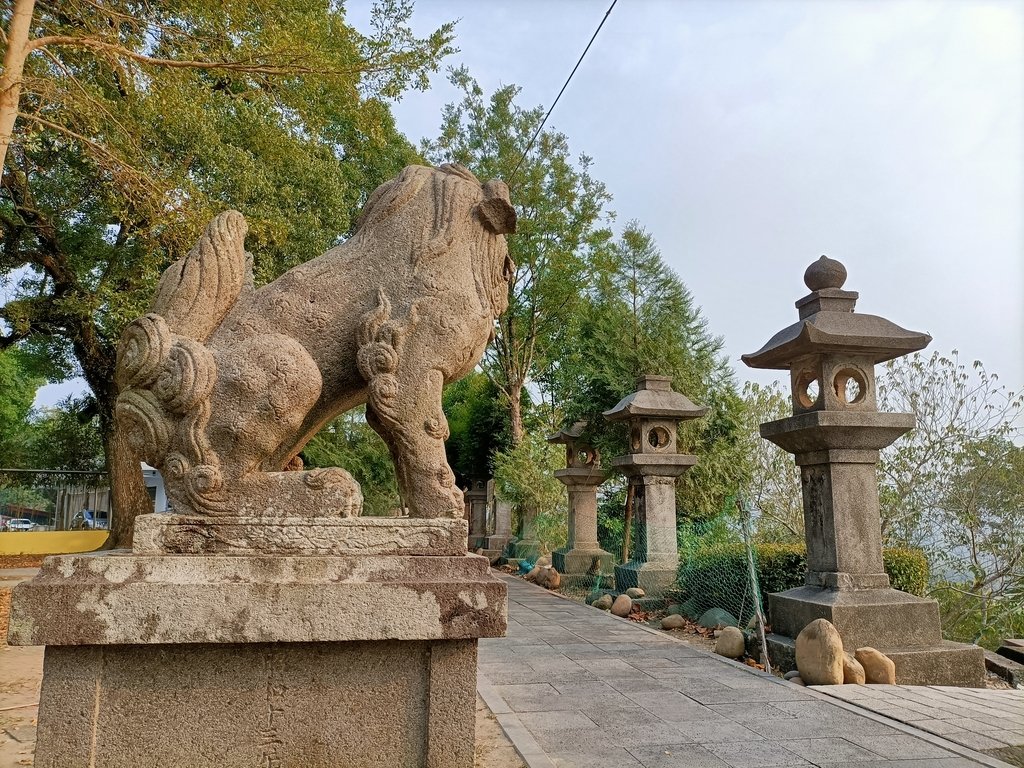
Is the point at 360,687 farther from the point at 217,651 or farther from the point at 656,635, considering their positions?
the point at 656,635

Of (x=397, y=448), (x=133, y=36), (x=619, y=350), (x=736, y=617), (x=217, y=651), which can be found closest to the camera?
(x=217, y=651)

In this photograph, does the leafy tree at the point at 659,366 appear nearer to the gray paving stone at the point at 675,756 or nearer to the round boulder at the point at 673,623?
the round boulder at the point at 673,623

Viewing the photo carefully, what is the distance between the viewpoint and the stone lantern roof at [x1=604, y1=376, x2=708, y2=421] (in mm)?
9016

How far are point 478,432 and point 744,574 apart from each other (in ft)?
43.6

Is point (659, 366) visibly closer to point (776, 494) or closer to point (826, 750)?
point (776, 494)

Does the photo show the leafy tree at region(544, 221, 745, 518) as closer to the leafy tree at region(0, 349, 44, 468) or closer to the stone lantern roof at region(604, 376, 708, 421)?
the stone lantern roof at region(604, 376, 708, 421)

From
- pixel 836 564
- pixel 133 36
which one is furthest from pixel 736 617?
pixel 133 36

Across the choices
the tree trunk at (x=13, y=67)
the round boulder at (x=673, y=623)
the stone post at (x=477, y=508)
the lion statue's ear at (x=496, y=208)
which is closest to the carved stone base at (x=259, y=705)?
the lion statue's ear at (x=496, y=208)

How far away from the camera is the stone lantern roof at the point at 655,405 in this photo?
902cm

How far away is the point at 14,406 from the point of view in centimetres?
2364

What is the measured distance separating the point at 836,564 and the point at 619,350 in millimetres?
8164

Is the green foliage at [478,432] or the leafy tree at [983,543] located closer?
the leafy tree at [983,543]

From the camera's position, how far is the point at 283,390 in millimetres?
2512

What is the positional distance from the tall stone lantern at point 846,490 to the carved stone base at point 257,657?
3732 mm
